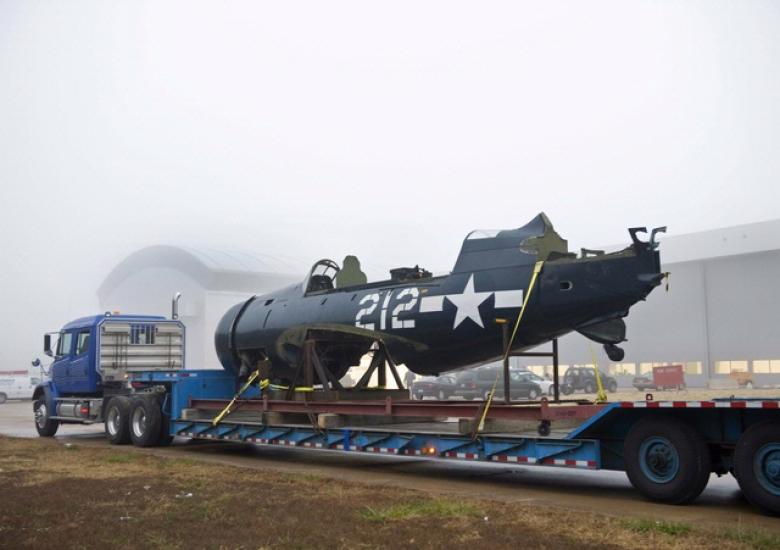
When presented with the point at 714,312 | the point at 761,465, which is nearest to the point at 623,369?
the point at 714,312

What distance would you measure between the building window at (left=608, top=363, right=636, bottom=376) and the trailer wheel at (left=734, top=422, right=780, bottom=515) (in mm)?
44533

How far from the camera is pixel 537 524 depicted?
27.0ft

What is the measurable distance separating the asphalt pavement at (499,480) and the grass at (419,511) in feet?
4.30

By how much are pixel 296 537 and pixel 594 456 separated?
174 inches

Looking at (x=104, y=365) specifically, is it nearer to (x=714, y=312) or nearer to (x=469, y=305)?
(x=469, y=305)

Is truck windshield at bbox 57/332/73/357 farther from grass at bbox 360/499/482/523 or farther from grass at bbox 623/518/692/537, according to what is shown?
grass at bbox 623/518/692/537

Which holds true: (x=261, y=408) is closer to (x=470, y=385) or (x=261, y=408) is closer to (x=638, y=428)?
(x=638, y=428)

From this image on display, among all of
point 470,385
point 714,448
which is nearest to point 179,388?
point 714,448

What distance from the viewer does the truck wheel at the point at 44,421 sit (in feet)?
68.1

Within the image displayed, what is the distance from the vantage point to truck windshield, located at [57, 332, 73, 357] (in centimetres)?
2039

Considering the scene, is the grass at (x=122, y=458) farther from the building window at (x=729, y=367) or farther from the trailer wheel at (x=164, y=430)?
the building window at (x=729, y=367)

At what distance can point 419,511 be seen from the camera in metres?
8.91

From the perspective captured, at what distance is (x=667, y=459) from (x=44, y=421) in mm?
16700

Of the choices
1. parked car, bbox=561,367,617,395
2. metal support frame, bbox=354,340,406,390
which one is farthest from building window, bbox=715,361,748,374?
metal support frame, bbox=354,340,406,390
